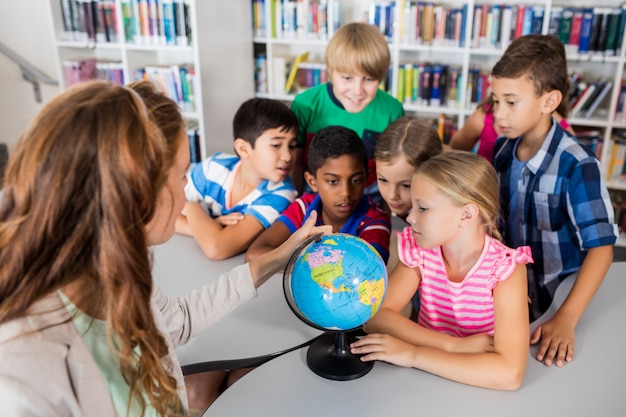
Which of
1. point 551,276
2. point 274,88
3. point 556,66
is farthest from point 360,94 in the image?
point 274,88

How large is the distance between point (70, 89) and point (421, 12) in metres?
3.49

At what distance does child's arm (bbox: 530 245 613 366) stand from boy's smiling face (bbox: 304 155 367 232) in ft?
2.51

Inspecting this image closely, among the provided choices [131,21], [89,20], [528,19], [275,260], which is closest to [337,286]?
[275,260]

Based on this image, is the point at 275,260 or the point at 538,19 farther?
the point at 538,19

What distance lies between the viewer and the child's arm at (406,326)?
1.37 metres

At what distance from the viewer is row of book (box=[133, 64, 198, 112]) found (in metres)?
4.14

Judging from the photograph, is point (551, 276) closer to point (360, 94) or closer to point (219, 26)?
point (360, 94)

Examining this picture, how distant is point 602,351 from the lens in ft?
4.58

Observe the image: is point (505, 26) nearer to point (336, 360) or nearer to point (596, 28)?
point (596, 28)

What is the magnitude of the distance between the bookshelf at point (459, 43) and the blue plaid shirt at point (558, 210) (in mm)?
2152

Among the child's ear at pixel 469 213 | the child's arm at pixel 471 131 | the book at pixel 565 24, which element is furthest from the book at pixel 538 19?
the child's ear at pixel 469 213

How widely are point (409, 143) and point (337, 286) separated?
0.80 m

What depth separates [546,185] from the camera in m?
1.80

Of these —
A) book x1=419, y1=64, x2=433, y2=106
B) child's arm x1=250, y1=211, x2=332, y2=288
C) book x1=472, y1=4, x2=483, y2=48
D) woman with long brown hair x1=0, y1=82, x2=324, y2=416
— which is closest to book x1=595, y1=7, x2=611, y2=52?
book x1=472, y1=4, x2=483, y2=48
